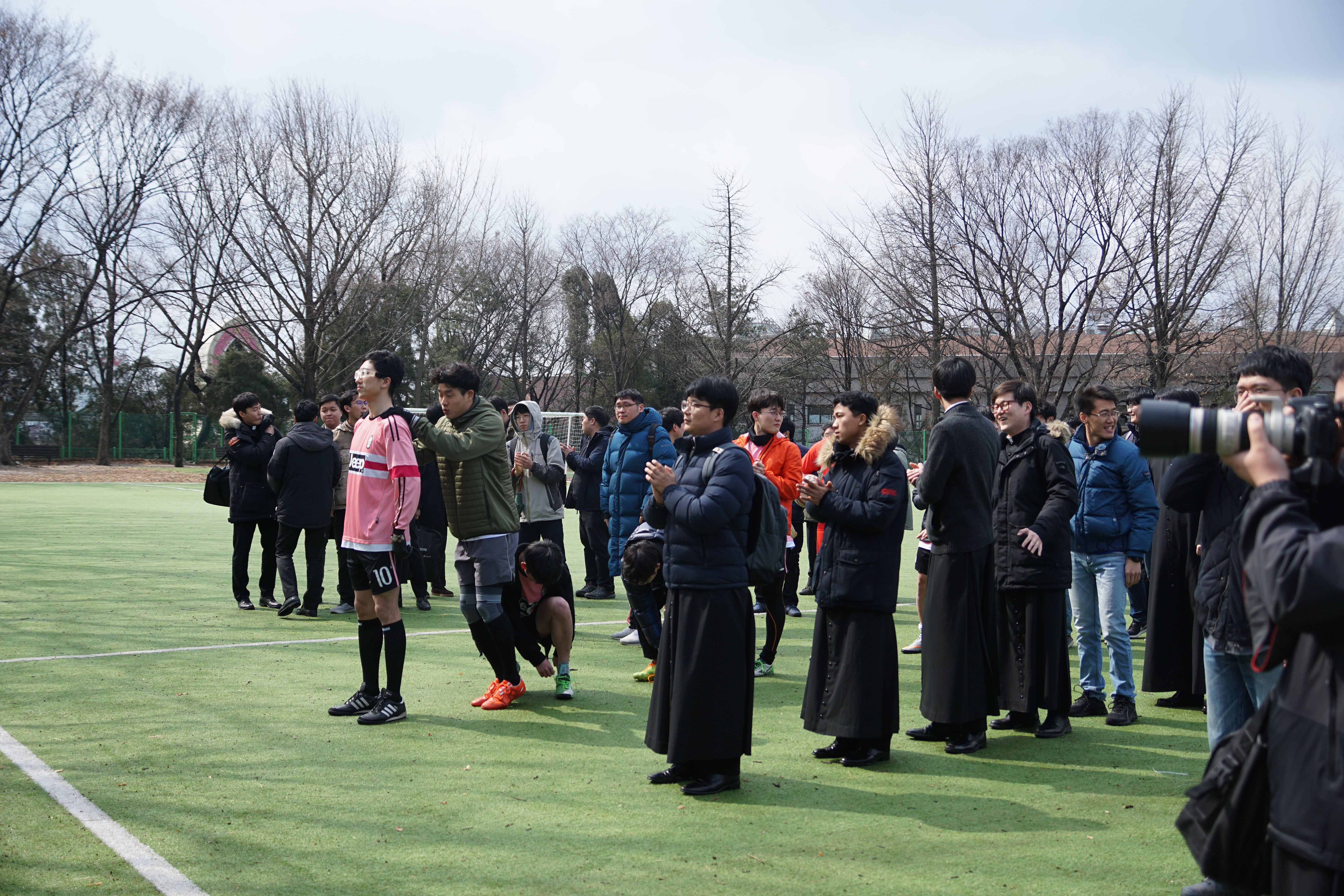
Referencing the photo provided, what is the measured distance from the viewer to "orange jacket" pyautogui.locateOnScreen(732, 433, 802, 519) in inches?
349

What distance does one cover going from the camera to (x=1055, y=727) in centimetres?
567

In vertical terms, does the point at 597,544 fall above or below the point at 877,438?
below

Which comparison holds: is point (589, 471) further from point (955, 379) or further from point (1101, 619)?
point (955, 379)

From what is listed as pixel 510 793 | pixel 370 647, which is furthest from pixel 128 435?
pixel 510 793

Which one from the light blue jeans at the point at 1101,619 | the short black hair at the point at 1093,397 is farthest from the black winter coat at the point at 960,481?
the short black hair at the point at 1093,397

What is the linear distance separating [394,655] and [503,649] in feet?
2.16

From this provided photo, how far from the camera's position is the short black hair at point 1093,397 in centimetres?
639

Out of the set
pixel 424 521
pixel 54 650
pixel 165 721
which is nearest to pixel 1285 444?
pixel 165 721

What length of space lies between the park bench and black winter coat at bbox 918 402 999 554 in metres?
45.7

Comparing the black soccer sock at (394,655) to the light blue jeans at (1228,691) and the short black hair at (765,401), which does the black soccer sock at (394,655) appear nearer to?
the short black hair at (765,401)

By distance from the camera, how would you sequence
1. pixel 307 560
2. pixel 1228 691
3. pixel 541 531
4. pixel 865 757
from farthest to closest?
pixel 307 560, pixel 541 531, pixel 865 757, pixel 1228 691

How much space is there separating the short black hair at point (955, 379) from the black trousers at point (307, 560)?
6.26m

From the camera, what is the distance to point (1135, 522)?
6.23 meters

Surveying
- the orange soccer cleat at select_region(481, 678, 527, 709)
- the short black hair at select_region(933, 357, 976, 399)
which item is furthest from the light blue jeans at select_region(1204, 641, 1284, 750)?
the orange soccer cleat at select_region(481, 678, 527, 709)
